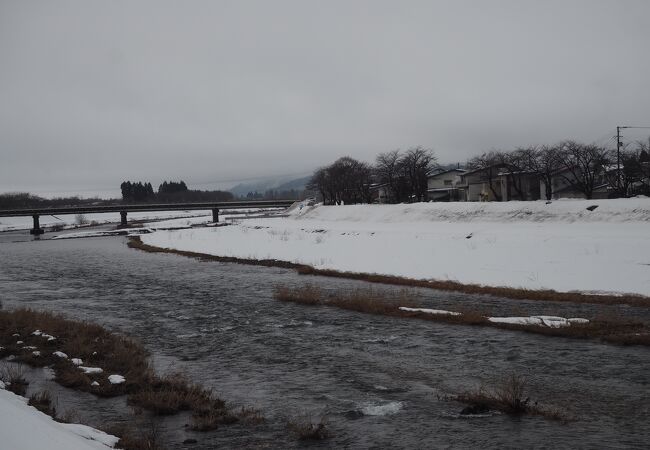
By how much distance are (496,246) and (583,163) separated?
4660 cm

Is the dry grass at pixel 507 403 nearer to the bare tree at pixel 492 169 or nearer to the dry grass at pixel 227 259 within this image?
the dry grass at pixel 227 259

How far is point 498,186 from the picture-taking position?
8631 cm

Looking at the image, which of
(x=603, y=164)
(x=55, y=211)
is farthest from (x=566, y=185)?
(x=55, y=211)

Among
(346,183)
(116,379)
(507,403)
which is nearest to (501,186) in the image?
(346,183)

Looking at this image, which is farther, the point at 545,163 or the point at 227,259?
the point at 545,163

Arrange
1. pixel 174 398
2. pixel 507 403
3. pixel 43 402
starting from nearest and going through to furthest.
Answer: pixel 507 403 → pixel 43 402 → pixel 174 398

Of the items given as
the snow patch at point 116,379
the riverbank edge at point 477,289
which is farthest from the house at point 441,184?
the snow patch at point 116,379

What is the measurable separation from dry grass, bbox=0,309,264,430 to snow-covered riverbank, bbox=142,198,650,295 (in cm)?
1672

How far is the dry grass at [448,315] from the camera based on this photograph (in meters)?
14.1

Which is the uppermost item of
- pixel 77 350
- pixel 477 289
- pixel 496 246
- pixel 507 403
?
pixel 496 246

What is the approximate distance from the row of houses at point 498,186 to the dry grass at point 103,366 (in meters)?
66.0

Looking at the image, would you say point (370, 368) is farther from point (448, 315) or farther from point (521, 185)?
point (521, 185)

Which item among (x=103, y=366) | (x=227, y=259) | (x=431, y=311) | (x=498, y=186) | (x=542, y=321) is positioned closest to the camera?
(x=103, y=366)

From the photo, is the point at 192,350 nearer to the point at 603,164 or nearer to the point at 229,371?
the point at 229,371
